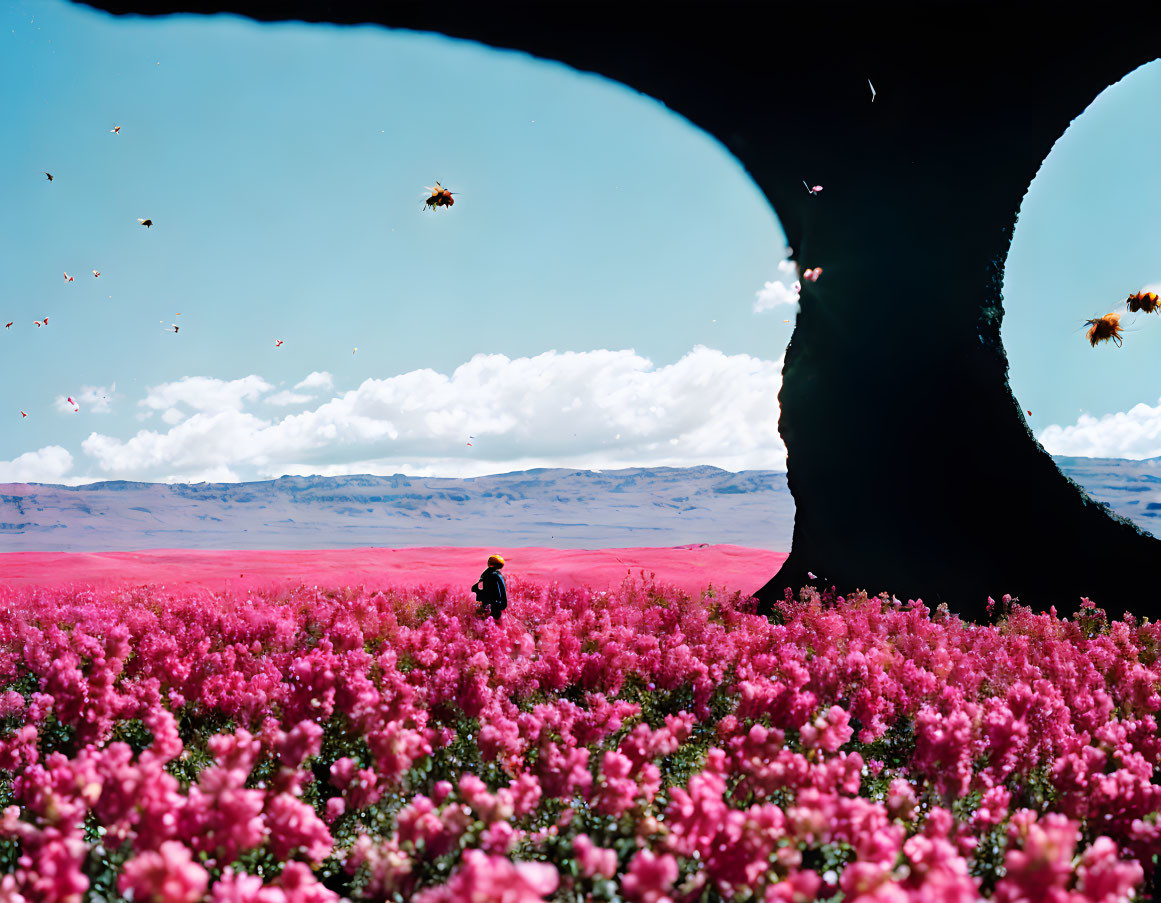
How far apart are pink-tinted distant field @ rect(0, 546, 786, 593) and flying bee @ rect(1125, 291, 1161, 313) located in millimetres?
6356

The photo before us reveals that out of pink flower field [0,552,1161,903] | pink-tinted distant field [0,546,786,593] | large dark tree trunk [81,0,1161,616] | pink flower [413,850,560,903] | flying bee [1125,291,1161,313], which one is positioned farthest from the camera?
pink-tinted distant field [0,546,786,593]

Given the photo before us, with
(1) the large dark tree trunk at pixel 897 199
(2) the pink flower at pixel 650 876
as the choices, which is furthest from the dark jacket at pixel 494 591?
(2) the pink flower at pixel 650 876

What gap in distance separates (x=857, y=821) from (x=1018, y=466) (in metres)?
6.96

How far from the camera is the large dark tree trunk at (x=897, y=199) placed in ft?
26.6

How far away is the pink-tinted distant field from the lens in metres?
12.9

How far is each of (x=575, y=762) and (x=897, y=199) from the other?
26.6 ft

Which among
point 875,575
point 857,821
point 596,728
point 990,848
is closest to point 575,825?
point 596,728

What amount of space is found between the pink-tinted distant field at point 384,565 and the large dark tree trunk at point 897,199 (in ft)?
10.7

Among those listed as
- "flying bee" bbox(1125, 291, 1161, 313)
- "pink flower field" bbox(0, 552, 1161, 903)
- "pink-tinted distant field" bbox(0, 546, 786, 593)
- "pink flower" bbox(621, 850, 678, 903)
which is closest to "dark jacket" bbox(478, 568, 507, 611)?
"pink flower field" bbox(0, 552, 1161, 903)

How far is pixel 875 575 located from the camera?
8.36 metres

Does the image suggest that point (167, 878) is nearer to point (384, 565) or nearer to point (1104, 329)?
point (1104, 329)

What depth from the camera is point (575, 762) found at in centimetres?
272

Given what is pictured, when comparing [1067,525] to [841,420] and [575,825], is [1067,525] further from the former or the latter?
[575,825]

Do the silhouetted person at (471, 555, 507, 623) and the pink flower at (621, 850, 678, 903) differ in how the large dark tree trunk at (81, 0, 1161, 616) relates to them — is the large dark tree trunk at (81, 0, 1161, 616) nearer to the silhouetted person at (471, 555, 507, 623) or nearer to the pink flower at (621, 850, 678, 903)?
the silhouetted person at (471, 555, 507, 623)
